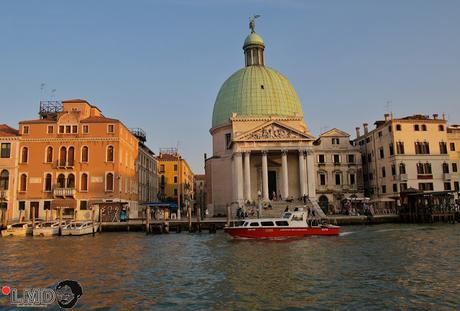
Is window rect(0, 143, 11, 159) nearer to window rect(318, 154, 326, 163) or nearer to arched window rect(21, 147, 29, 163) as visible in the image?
arched window rect(21, 147, 29, 163)

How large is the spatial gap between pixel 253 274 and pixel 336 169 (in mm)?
41596

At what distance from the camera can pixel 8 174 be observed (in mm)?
43188

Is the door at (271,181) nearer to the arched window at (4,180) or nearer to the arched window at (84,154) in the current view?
the arched window at (84,154)

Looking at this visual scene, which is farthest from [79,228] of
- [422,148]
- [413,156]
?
[422,148]

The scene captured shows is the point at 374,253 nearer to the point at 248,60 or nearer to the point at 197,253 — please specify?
the point at 197,253

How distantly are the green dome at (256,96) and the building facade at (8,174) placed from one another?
23.8 meters

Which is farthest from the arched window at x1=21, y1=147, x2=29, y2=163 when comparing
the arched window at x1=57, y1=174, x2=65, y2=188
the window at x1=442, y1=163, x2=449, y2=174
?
the window at x1=442, y1=163, x2=449, y2=174

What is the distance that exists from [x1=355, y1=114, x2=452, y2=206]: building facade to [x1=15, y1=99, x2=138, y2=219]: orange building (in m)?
31.1

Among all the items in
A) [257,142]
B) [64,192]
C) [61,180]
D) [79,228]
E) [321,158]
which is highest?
[257,142]

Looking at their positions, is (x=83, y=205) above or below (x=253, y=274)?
above

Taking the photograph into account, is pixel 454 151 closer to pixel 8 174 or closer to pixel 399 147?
pixel 399 147

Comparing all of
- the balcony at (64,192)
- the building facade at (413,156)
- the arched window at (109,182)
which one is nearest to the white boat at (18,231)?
the balcony at (64,192)

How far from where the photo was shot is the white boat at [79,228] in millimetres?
34562

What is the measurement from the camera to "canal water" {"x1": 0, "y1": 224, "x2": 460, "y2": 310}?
1155 cm
